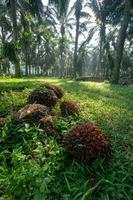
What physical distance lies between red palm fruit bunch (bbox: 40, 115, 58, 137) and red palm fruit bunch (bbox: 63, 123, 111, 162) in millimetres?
794

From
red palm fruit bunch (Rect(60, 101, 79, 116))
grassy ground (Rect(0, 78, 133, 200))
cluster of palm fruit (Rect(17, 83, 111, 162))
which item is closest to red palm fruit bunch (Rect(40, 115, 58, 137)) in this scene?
cluster of palm fruit (Rect(17, 83, 111, 162))

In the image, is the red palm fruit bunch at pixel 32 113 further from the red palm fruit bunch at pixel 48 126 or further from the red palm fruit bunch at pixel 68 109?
the red palm fruit bunch at pixel 68 109

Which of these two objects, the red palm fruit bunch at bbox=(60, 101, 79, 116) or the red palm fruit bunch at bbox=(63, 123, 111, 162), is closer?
the red palm fruit bunch at bbox=(63, 123, 111, 162)

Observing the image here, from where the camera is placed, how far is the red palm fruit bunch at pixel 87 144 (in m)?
5.18

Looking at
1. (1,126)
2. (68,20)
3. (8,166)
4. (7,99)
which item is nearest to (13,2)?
(7,99)

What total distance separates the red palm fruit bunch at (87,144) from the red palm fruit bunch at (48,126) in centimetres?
79

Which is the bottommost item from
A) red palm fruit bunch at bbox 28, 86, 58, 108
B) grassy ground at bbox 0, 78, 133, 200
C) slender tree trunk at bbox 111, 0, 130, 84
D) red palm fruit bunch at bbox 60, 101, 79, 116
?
grassy ground at bbox 0, 78, 133, 200

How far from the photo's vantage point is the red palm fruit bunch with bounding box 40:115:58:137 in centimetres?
629

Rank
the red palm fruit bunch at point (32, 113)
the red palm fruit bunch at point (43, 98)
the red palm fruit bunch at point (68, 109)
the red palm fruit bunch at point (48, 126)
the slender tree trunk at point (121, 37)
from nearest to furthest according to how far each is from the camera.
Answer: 1. the red palm fruit bunch at point (48, 126)
2. the red palm fruit bunch at point (32, 113)
3. the red palm fruit bunch at point (68, 109)
4. the red palm fruit bunch at point (43, 98)
5. the slender tree trunk at point (121, 37)

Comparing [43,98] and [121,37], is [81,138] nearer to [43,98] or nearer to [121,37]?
[43,98]

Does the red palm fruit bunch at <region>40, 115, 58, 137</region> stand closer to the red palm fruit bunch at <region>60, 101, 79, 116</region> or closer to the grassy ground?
the grassy ground

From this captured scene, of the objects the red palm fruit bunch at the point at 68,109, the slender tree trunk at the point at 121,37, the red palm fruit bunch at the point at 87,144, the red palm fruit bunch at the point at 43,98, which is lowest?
the red palm fruit bunch at the point at 87,144

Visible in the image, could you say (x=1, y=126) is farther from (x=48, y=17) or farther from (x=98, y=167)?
(x=48, y=17)

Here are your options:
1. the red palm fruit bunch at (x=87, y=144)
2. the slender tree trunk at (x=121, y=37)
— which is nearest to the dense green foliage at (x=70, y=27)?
the slender tree trunk at (x=121, y=37)
